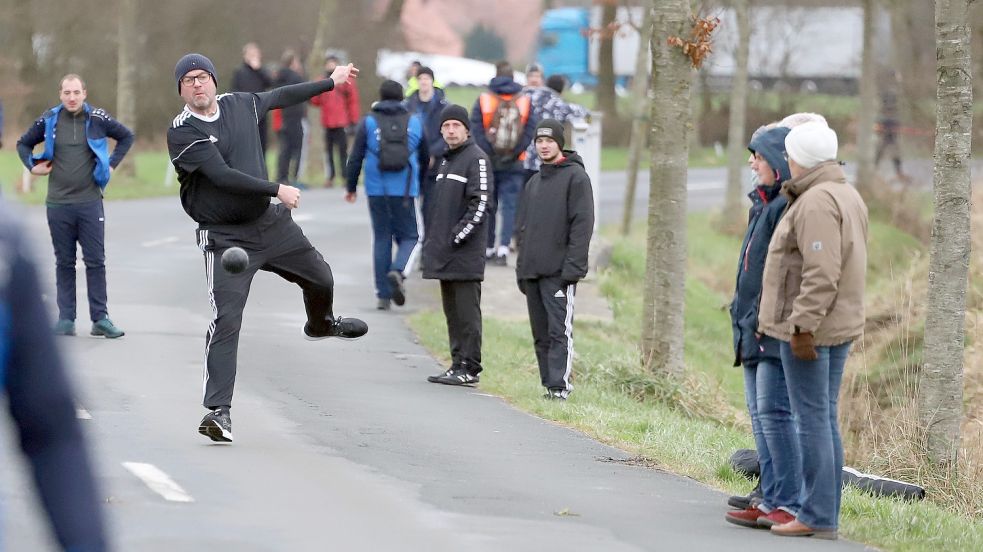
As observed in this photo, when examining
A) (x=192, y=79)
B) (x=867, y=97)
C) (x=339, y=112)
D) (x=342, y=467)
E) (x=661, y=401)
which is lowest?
(x=661, y=401)

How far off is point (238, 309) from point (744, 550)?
3225 mm

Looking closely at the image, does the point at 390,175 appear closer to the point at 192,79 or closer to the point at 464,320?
the point at 464,320

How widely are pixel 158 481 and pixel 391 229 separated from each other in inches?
304

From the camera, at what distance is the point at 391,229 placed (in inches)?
606

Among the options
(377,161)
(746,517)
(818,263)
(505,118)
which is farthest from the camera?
(505,118)

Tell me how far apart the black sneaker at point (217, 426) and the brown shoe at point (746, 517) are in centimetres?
280

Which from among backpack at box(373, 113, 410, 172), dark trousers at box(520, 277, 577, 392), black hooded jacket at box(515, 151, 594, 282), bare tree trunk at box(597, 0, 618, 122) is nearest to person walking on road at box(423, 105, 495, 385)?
dark trousers at box(520, 277, 577, 392)

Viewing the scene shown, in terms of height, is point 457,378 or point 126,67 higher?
point 126,67

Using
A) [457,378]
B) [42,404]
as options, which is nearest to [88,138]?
[457,378]

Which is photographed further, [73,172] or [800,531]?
[73,172]

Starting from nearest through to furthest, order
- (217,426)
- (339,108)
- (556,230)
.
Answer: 1. (217,426)
2. (556,230)
3. (339,108)

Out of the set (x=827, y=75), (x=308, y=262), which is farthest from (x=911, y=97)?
(x=308, y=262)

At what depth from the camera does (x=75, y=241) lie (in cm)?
1273

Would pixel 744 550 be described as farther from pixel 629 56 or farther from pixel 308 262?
pixel 629 56
